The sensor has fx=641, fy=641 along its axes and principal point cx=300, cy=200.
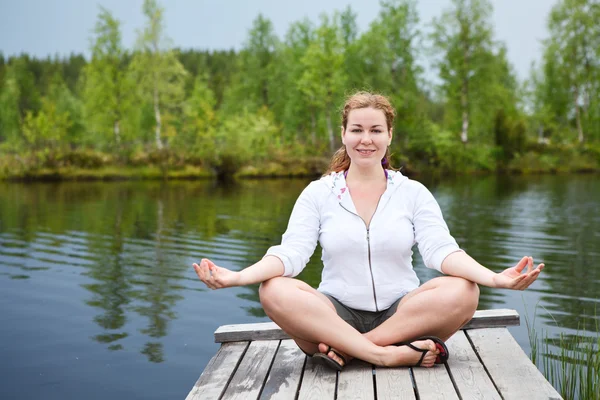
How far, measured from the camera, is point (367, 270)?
348 cm

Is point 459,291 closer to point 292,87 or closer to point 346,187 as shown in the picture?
point 346,187

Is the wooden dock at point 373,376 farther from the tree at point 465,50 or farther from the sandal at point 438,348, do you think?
the tree at point 465,50

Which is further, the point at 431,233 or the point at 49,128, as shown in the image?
the point at 49,128

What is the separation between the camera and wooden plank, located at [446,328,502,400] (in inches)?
117

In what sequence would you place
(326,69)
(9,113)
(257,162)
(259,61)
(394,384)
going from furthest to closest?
(9,113), (259,61), (326,69), (257,162), (394,384)

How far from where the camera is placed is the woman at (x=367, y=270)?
3.31 m

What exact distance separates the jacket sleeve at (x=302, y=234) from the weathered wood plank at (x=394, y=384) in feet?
2.33

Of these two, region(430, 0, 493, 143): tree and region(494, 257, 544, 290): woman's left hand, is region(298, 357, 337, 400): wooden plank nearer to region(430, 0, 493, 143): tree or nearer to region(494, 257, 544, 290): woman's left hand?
region(494, 257, 544, 290): woman's left hand

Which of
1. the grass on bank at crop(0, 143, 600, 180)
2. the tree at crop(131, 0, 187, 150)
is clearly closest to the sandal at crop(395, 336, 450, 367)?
the grass on bank at crop(0, 143, 600, 180)

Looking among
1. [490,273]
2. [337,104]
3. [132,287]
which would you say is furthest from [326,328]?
[337,104]

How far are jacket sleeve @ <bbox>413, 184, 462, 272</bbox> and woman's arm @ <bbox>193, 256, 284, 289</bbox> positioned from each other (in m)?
0.81

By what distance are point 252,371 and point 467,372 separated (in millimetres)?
1122

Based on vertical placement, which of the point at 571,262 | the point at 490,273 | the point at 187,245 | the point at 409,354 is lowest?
the point at 187,245

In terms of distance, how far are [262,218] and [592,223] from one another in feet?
25.2
